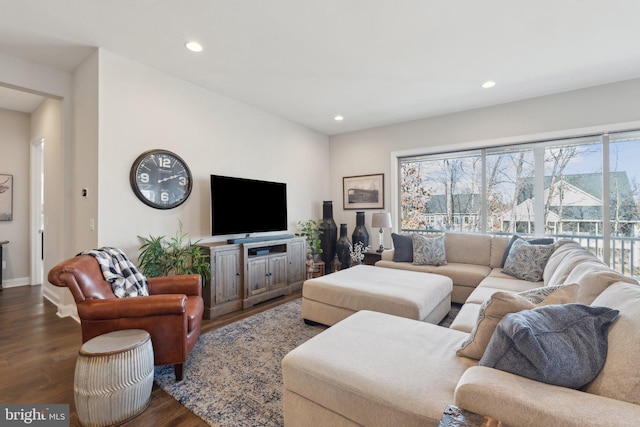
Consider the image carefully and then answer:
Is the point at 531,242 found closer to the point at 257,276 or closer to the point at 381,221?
the point at 381,221

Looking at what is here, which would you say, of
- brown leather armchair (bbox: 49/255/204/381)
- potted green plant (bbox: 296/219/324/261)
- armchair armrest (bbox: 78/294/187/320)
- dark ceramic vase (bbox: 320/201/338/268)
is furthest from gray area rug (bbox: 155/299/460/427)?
dark ceramic vase (bbox: 320/201/338/268)

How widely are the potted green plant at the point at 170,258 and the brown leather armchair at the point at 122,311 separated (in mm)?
835

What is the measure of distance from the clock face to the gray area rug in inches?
59.7

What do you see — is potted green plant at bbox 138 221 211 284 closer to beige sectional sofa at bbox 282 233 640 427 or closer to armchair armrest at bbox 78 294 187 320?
armchair armrest at bbox 78 294 187 320

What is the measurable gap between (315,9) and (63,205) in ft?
10.8

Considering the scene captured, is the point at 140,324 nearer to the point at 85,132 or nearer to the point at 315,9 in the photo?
the point at 85,132

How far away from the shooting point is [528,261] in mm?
3104

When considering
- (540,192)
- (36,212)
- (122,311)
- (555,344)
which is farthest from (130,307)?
(540,192)

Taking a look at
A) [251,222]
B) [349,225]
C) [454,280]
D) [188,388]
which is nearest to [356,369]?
[188,388]

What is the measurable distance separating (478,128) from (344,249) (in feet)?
9.19

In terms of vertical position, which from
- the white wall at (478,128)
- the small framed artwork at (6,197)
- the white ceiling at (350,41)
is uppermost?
the white ceiling at (350,41)

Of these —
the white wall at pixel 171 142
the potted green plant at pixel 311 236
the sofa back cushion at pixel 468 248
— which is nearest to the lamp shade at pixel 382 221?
the sofa back cushion at pixel 468 248

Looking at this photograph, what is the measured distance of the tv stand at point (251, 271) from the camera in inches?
125

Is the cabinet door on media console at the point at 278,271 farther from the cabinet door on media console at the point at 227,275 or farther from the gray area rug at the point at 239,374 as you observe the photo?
the gray area rug at the point at 239,374
